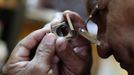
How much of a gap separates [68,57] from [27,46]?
6.3 inches

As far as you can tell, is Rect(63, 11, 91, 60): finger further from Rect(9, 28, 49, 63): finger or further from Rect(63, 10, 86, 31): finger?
Rect(9, 28, 49, 63): finger

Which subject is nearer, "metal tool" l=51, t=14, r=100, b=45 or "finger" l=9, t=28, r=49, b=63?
"metal tool" l=51, t=14, r=100, b=45

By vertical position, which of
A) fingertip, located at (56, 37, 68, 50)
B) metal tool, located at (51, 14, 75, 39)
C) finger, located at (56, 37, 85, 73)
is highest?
metal tool, located at (51, 14, 75, 39)

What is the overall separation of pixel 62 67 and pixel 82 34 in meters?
0.17

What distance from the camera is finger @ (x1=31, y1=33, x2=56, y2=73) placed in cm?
135

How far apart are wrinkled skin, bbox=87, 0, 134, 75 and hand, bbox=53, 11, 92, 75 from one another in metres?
0.14

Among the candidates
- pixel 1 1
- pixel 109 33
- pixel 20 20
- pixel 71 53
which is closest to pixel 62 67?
pixel 71 53

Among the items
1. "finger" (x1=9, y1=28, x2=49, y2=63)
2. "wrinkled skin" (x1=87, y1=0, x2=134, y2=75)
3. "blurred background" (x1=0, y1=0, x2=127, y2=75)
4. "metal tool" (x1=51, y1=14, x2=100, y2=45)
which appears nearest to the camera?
"wrinkled skin" (x1=87, y1=0, x2=134, y2=75)

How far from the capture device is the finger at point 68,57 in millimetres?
1332

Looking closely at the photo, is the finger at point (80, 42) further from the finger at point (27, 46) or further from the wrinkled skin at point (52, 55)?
the finger at point (27, 46)

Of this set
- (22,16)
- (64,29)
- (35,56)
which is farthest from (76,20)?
(22,16)

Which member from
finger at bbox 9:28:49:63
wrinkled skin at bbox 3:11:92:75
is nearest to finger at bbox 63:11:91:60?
wrinkled skin at bbox 3:11:92:75

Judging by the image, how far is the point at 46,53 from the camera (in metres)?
1.36

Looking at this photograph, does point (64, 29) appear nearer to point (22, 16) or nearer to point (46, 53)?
point (46, 53)
